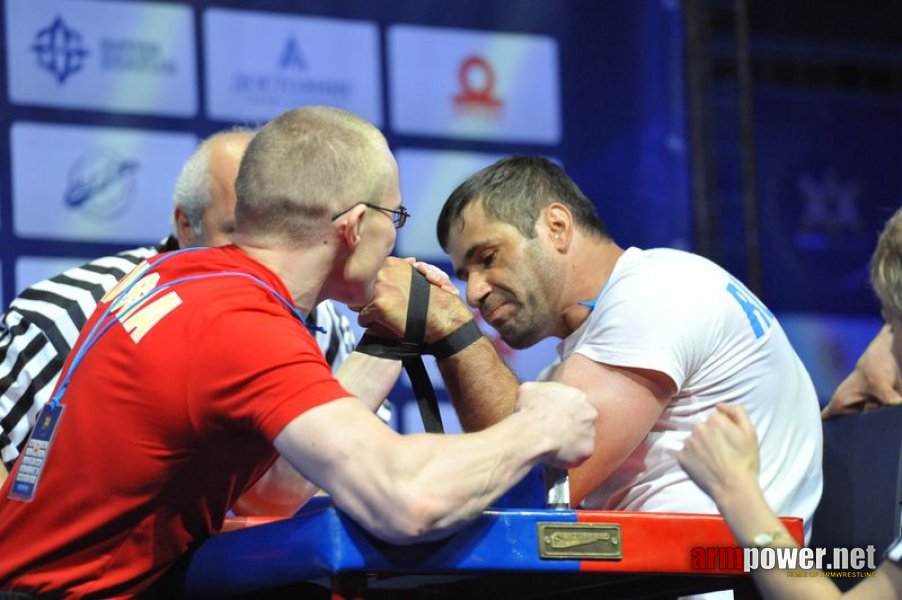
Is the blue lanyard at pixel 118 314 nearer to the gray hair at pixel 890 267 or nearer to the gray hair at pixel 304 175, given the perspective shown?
the gray hair at pixel 304 175

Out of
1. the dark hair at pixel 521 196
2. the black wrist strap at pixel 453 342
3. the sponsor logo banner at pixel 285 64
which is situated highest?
the sponsor logo banner at pixel 285 64

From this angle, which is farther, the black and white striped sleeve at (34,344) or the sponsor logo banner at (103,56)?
the sponsor logo banner at (103,56)

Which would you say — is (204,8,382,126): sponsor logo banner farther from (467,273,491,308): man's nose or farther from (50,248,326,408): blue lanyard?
(50,248,326,408): blue lanyard

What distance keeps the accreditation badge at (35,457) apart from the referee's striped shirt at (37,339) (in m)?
0.88

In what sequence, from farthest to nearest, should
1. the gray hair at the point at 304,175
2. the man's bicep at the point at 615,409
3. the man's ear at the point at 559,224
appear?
the man's ear at the point at 559,224 → the man's bicep at the point at 615,409 → the gray hair at the point at 304,175

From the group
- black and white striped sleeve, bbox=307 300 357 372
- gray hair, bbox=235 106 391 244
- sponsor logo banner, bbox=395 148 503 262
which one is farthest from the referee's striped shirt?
sponsor logo banner, bbox=395 148 503 262

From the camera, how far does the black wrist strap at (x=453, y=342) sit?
2.32 meters

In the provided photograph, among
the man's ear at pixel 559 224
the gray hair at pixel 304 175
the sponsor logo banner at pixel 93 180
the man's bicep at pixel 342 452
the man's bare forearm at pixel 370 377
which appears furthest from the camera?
the sponsor logo banner at pixel 93 180

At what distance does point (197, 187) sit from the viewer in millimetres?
3004

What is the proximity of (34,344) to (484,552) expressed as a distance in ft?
4.99

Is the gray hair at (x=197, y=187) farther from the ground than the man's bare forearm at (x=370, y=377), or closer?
farther from the ground

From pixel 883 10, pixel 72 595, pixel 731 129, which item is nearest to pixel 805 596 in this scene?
pixel 72 595

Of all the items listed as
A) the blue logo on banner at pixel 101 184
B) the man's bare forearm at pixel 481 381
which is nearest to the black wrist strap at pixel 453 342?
the man's bare forearm at pixel 481 381

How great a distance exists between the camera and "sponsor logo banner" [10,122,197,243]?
380 centimetres
